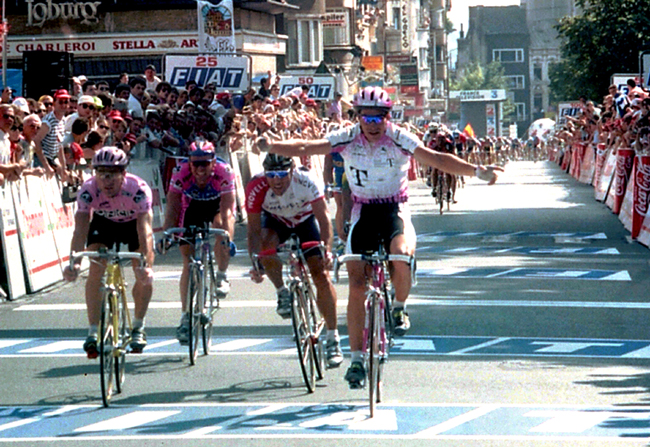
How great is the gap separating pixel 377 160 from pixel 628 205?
16748mm

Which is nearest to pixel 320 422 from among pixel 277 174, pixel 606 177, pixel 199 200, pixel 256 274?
pixel 256 274

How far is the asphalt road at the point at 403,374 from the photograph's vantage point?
9227mm

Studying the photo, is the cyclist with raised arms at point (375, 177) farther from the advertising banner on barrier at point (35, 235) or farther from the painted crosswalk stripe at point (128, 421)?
the advertising banner on barrier at point (35, 235)

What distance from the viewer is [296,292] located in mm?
10836

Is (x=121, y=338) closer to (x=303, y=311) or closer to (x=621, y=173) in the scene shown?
(x=303, y=311)

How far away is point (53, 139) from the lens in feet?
62.4

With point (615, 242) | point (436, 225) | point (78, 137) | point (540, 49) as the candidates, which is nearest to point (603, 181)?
point (436, 225)

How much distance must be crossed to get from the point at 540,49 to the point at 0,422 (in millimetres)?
187768

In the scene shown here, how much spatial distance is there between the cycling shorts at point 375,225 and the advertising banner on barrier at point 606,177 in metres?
22.5

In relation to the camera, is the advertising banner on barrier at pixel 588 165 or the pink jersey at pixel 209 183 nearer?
the pink jersey at pixel 209 183

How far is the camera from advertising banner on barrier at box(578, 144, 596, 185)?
152 ft

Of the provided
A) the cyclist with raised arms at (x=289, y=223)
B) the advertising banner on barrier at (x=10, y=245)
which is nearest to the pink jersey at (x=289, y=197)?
the cyclist with raised arms at (x=289, y=223)

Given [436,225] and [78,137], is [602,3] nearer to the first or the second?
[436,225]

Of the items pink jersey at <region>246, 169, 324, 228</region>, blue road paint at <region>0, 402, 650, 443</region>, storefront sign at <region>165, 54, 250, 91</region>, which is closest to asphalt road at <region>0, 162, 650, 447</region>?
blue road paint at <region>0, 402, 650, 443</region>
